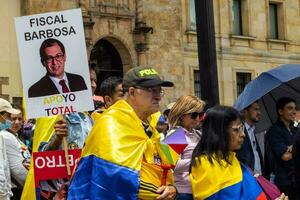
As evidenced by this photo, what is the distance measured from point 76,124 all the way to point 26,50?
0.79 metres

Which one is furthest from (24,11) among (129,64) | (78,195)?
(78,195)

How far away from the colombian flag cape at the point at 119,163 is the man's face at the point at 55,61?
1.25 meters

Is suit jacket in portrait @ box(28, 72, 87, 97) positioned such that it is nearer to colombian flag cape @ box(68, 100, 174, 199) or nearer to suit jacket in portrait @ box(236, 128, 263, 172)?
colombian flag cape @ box(68, 100, 174, 199)

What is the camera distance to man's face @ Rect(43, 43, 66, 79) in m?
5.74

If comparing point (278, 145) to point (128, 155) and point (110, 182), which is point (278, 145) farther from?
point (110, 182)

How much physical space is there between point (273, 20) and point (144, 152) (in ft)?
89.8

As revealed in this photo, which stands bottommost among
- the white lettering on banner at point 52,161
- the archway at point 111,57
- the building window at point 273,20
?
the white lettering on banner at point 52,161

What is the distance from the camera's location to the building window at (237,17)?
96.0 ft

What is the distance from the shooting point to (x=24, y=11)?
824 inches

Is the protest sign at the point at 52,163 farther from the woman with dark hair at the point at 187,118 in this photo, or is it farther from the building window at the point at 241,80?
the building window at the point at 241,80

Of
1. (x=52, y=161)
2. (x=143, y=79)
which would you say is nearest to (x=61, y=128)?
(x=52, y=161)

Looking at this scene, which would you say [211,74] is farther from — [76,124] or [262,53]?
[262,53]

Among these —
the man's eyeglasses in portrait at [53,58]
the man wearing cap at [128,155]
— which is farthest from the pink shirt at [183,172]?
the man's eyeglasses in portrait at [53,58]

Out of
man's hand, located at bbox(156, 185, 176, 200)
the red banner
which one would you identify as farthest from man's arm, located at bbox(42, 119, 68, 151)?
man's hand, located at bbox(156, 185, 176, 200)
